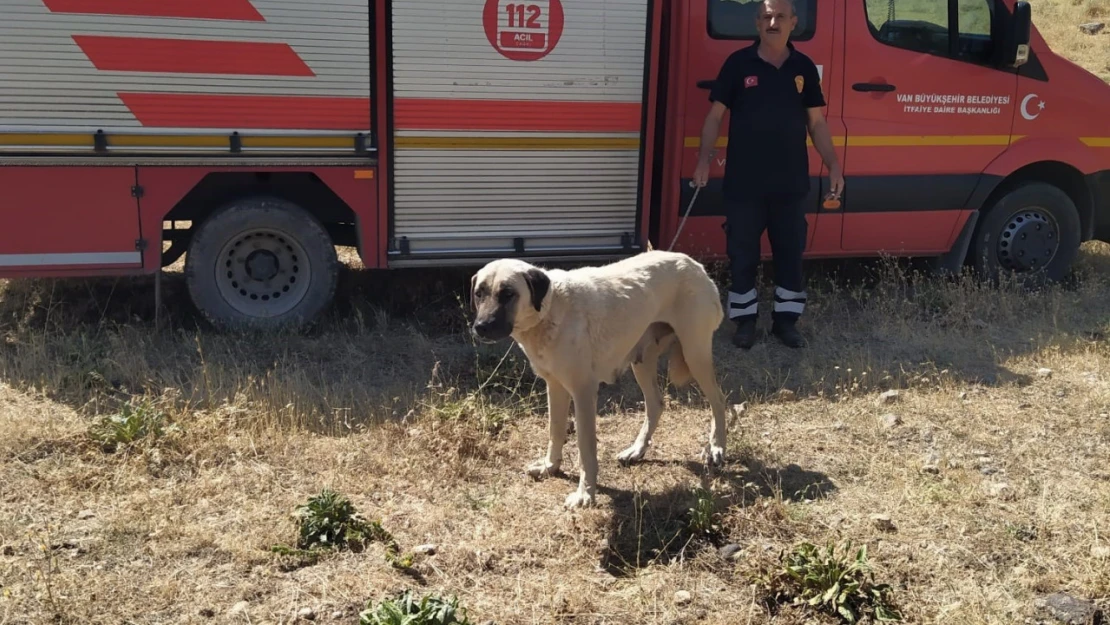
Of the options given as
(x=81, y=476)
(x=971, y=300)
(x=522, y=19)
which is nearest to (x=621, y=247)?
(x=522, y=19)

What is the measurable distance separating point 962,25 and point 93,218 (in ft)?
20.8

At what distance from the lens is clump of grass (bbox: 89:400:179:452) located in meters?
4.93

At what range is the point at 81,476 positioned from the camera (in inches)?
182

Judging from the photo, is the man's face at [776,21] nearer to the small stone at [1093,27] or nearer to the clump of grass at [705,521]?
the clump of grass at [705,521]

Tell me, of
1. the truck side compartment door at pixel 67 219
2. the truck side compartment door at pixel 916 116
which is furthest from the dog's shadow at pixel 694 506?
the truck side compartment door at pixel 67 219

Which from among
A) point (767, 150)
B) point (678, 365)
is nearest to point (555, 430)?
point (678, 365)

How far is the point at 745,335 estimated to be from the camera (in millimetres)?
6930

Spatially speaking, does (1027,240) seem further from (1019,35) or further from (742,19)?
(742,19)

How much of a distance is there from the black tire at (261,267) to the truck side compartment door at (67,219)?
485 millimetres

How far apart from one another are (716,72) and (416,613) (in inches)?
195

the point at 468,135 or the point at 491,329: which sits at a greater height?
the point at 468,135

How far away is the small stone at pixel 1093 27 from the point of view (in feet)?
65.3

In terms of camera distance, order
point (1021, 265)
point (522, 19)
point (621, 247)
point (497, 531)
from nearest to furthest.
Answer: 1. point (497, 531)
2. point (522, 19)
3. point (621, 247)
4. point (1021, 265)

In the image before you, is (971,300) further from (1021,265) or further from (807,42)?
(807,42)
